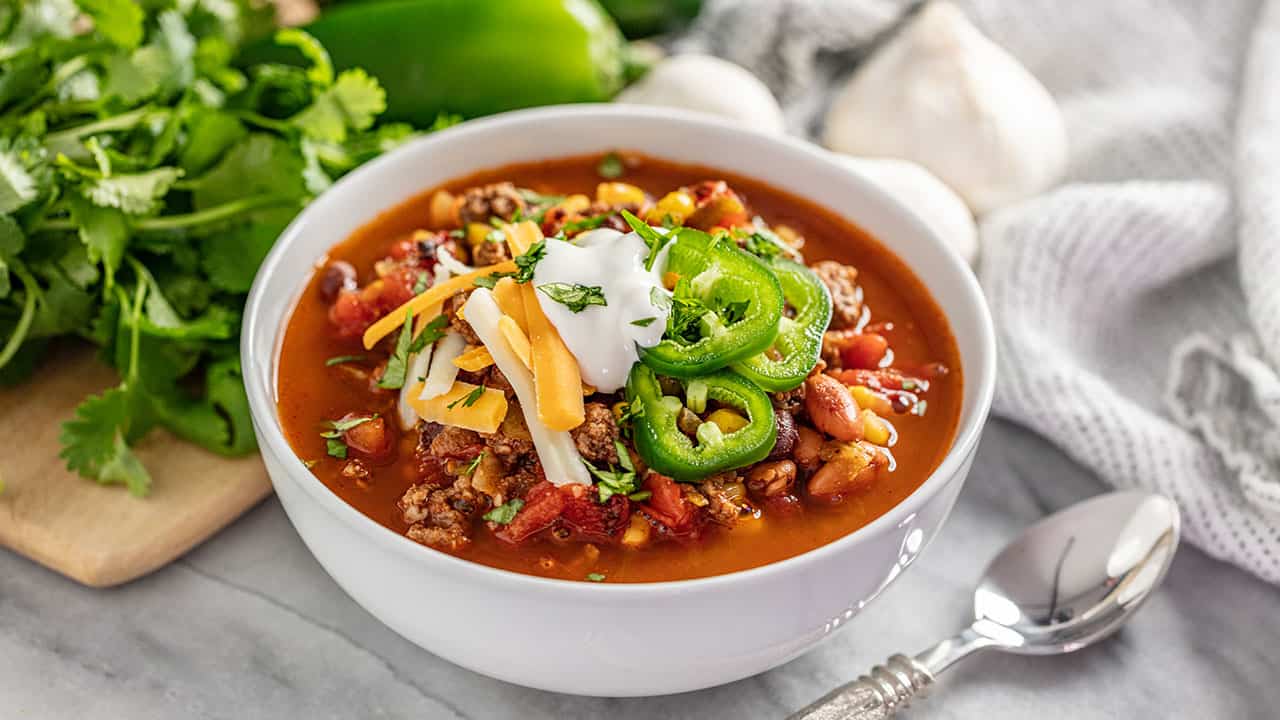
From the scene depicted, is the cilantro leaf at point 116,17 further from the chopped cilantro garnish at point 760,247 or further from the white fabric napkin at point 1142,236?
the white fabric napkin at point 1142,236

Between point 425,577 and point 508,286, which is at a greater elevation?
point 508,286

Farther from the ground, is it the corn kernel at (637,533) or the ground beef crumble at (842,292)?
the ground beef crumble at (842,292)

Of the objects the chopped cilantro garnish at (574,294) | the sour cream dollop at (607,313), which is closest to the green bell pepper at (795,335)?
the sour cream dollop at (607,313)

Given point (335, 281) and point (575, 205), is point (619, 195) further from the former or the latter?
point (335, 281)

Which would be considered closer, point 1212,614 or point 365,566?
point 365,566

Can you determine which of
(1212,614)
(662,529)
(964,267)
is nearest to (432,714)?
(662,529)

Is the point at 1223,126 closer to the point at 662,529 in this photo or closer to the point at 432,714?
the point at 662,529
